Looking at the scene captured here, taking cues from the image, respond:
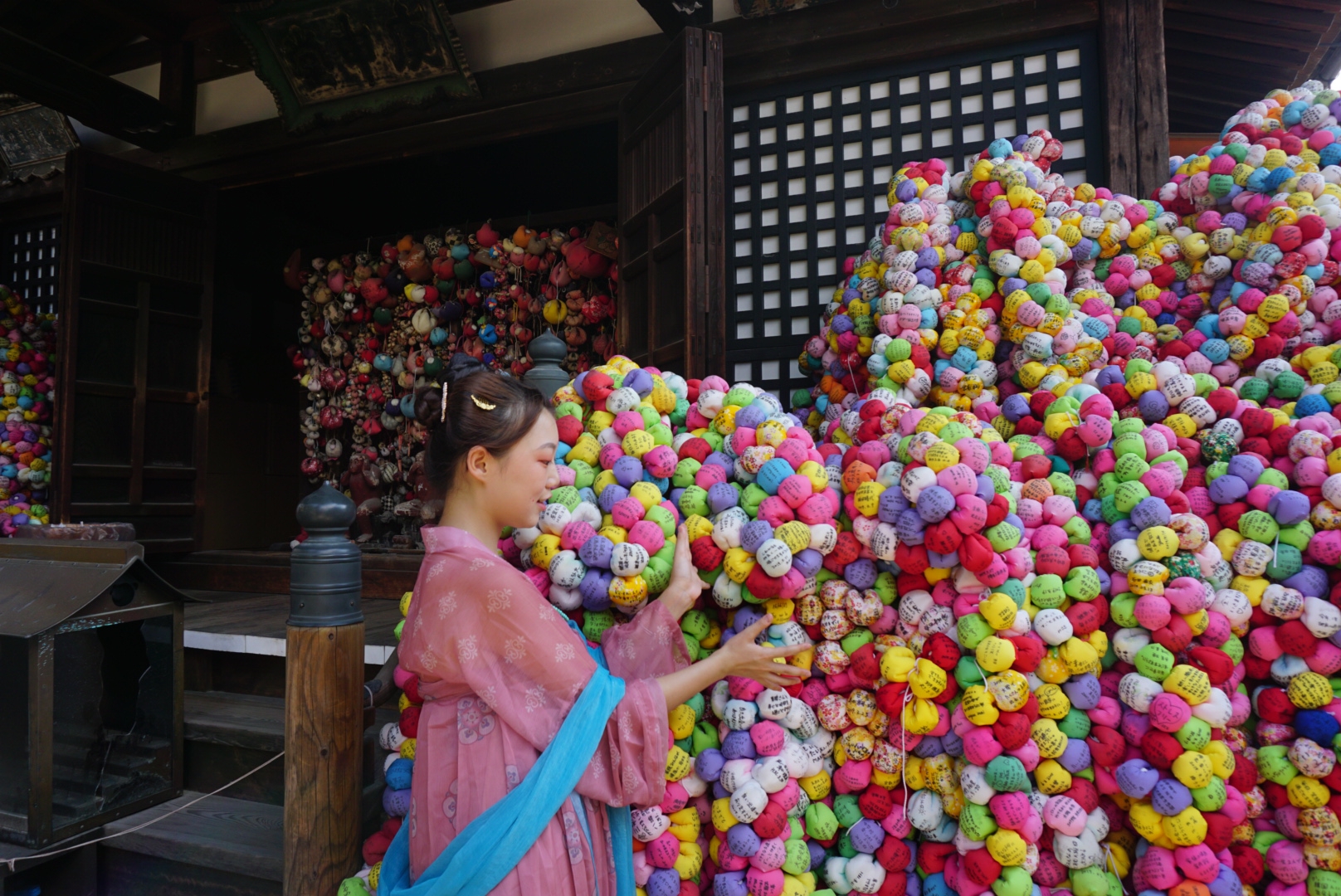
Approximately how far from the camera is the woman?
115 cm

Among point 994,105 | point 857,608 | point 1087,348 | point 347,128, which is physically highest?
point 347,128

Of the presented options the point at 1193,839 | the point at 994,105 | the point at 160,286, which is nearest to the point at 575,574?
the point at 1193,839

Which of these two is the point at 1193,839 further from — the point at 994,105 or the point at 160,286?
the point at 160,286

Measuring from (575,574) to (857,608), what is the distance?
1.70 feet

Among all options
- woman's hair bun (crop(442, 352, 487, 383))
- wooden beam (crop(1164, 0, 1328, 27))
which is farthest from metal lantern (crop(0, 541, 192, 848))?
wooden beam (crop(1164, 0, 1328, 27))

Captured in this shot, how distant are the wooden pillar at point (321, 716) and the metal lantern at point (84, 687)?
82cm

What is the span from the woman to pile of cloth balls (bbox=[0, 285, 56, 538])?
434cm

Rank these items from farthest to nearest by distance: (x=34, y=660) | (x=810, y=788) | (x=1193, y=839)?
(x=34, y=660), (x=810, y=788), (x=1193, y=839)

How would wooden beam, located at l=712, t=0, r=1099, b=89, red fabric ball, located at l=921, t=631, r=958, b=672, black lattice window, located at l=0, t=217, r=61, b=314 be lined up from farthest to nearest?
black lattice window, located at l=0, t=217, r=61, b=314 < wooden beam, located at l=712, t=0, r=1099, b=89 < red fabric ball, located at l=921, t=631, r=958, b=672

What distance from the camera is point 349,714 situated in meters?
1.57

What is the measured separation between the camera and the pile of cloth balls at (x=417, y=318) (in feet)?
14.2

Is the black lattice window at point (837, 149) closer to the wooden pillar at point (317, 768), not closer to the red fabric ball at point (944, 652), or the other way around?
the red fabric ball at point (944, 652)

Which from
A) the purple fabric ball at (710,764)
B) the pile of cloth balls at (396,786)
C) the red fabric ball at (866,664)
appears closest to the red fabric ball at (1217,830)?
the red fabric ball at (866,664)

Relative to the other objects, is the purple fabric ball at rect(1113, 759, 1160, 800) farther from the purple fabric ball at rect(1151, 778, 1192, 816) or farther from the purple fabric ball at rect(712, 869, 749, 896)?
the purple fabric ball at rect(712, 869, 749, 896)
